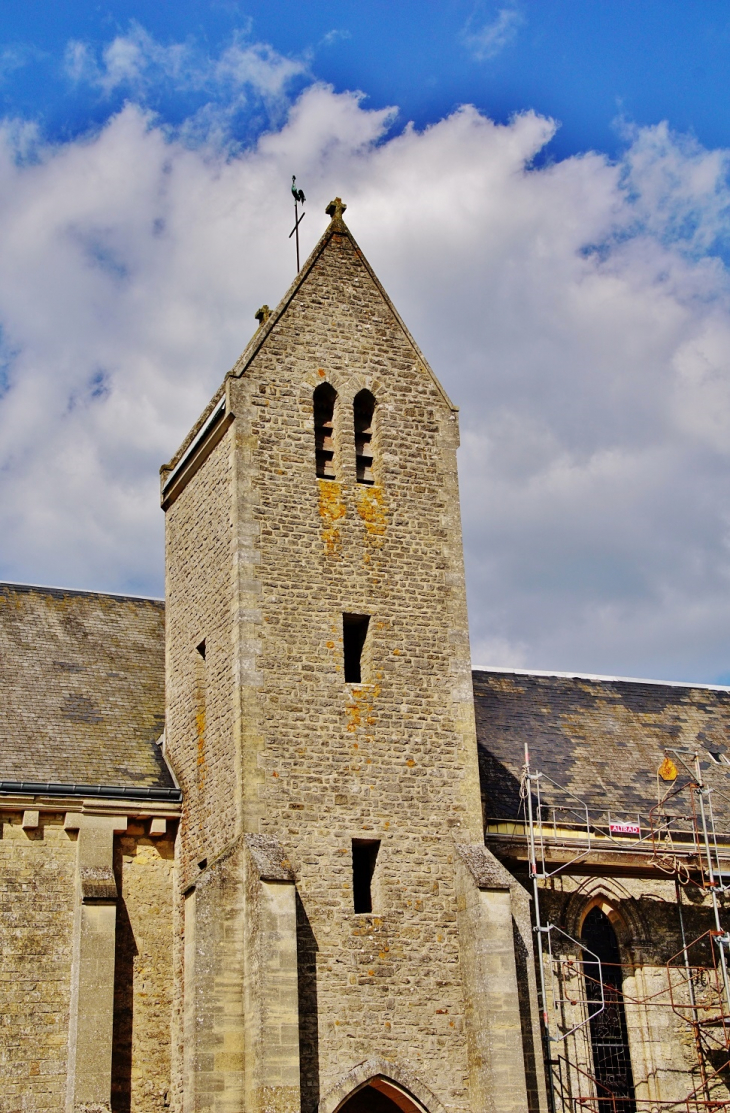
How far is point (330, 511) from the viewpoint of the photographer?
65.7 feet

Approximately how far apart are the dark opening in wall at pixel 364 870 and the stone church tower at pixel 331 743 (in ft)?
0.13

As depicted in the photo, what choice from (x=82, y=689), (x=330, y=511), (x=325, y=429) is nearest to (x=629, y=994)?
(x=330, y=511)

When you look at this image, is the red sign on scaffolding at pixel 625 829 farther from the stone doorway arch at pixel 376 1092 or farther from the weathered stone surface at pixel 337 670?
the stone doorway arch at pixel 376 1092

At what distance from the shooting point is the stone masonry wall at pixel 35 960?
57.4 ft

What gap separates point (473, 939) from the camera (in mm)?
17750

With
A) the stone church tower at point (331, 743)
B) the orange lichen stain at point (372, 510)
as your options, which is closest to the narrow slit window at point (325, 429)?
the stone church tower at point (331, 743)

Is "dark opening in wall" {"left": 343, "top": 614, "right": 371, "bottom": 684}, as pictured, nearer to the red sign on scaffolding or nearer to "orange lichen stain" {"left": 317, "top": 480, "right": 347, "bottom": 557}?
"orange lichen stain" {"left": 317, "top": 480, "right": 347, "bottom": 557}

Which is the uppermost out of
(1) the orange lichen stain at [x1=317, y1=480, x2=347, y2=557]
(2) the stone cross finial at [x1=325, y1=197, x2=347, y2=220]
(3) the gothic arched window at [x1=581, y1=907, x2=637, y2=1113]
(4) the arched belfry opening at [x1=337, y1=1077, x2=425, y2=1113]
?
(2) the stone cross finial at [x1=325, y1=197, x2=347, y2=220]

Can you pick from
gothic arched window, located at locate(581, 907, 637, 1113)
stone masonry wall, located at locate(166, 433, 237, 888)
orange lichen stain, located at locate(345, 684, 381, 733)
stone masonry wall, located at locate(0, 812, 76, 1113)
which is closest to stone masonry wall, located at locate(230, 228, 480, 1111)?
orange lichen stain, located at locate(345, 684, 381, 733)

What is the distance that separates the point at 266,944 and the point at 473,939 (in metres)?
3.05

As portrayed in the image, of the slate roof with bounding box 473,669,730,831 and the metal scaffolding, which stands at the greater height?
the slate roof with bounding box 473,669,730,831

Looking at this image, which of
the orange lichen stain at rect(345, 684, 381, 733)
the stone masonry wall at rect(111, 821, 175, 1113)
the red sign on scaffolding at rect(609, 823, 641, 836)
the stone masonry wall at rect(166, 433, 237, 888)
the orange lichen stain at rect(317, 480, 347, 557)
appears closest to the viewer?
the stone masonry wall at rect(111, 821, 175, 1113)

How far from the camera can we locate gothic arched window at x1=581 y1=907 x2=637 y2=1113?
67.4ft

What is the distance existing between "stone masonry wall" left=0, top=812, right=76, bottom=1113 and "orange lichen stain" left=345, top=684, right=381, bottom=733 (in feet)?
14.4
